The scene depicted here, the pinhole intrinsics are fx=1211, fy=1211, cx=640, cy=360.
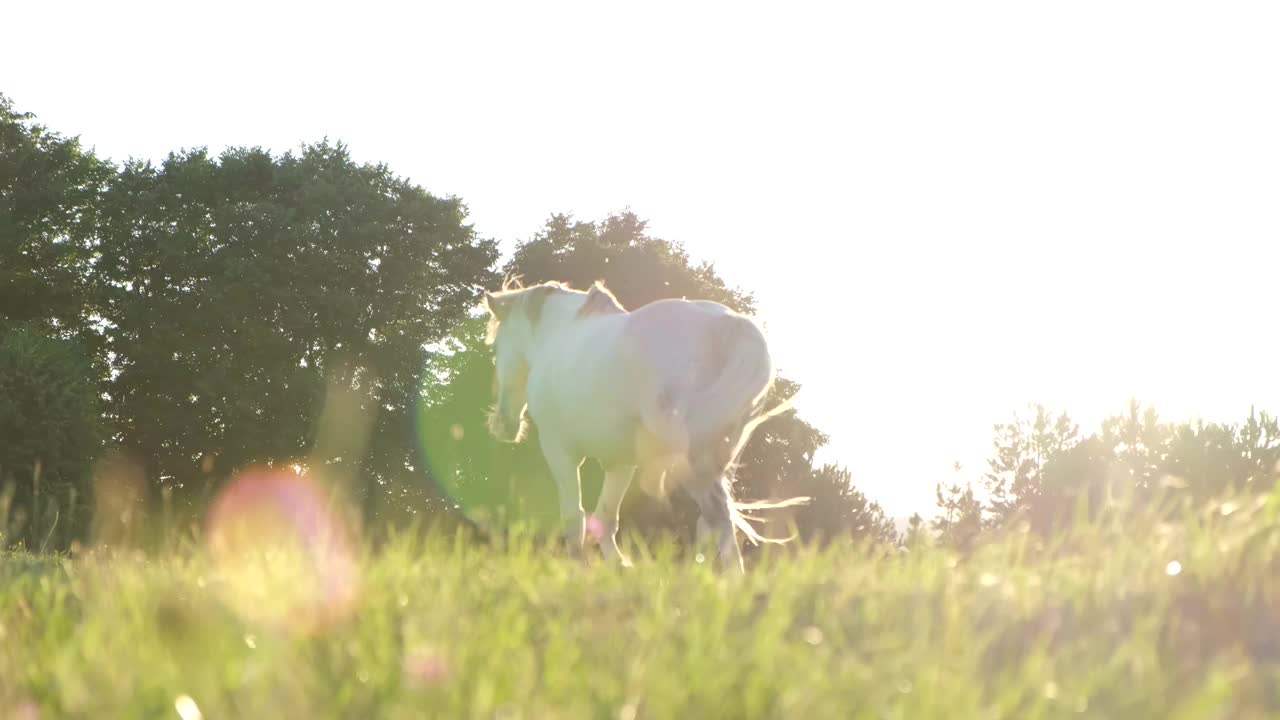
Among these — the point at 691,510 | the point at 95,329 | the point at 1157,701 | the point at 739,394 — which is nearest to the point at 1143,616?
the point at 1157,701

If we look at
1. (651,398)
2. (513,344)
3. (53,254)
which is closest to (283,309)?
(53,254)

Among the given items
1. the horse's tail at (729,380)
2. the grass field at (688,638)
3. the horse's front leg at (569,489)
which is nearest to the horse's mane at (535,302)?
the horse's tail at (729,380)

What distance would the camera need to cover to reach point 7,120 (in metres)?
37.9

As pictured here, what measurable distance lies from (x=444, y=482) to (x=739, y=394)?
28.4m

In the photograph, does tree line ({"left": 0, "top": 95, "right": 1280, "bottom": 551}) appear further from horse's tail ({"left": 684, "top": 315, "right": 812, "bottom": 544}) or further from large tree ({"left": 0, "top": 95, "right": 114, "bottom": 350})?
horse's tail ({"left": 684, "top": 315, "right": 812, "bottom": 544})

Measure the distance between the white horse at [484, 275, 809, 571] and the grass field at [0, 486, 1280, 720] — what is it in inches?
115

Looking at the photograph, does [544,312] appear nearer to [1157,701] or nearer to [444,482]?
[1157,701]

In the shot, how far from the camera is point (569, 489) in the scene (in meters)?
10.1

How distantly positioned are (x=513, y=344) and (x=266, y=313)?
27662mm

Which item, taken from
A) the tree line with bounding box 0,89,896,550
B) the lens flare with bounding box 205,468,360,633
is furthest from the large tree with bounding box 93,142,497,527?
the lens flare with bounding box 205,468,360,633

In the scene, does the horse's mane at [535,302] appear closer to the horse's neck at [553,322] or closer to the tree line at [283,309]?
the horse's neck at [553,322]

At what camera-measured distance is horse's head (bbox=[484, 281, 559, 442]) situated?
36.0ft

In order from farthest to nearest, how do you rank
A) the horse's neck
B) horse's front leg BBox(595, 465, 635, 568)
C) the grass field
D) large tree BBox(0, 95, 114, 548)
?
large tree BBox(0, 95, 114, 548) → the horse's neck → horse's front leg BBox(595, 465, 635, 568) → the grass field

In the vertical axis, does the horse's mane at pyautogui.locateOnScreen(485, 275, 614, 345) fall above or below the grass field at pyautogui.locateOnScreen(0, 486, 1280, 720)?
above
